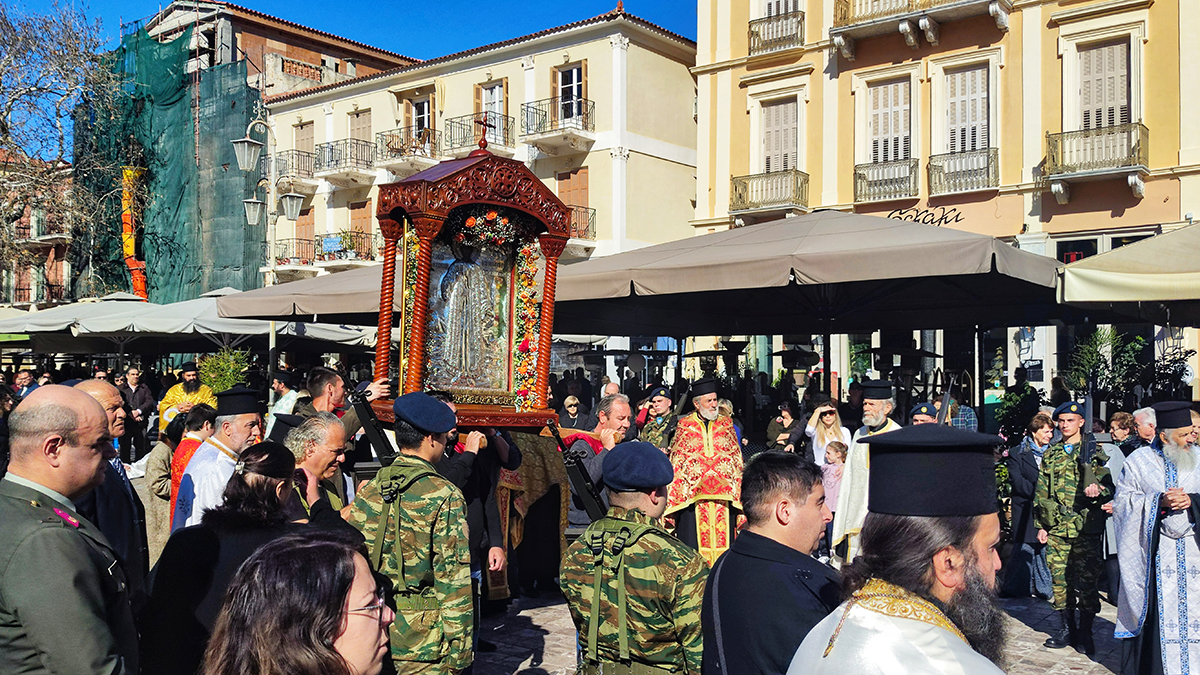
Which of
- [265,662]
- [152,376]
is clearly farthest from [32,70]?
[265,662]

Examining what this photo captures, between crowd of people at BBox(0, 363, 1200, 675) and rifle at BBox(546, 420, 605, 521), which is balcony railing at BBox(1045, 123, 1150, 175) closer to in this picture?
crowd of people at BBox(0, 363, 1200, 675)

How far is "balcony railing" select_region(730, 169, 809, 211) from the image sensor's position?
22781 mm

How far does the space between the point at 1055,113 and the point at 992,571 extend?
65.0 ft

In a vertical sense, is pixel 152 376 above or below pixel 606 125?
below

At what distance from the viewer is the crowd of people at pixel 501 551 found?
79.2 inches

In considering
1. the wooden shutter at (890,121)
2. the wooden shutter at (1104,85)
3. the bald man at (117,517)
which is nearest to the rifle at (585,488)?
the bald man at (117,517)

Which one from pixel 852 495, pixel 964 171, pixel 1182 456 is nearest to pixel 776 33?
pixel 964 171

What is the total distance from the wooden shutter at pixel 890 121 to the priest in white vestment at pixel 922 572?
20.6 metres

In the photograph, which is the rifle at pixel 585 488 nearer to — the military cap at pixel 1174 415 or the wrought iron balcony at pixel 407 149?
the military cap at pixel 1174 415

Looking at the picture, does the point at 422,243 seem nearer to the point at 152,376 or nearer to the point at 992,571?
the point at 992,571

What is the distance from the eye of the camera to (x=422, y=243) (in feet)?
20.2

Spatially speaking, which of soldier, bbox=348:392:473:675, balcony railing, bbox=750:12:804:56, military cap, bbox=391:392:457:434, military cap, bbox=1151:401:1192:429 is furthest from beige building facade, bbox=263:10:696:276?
soldier, bbox=348:392:473:675

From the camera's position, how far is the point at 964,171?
67.8ft

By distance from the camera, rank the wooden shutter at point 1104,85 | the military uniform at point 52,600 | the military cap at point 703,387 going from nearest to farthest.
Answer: the military uniform at point 52,600, the military cap at point 703,387, the wooden shutter at point 1104,85
